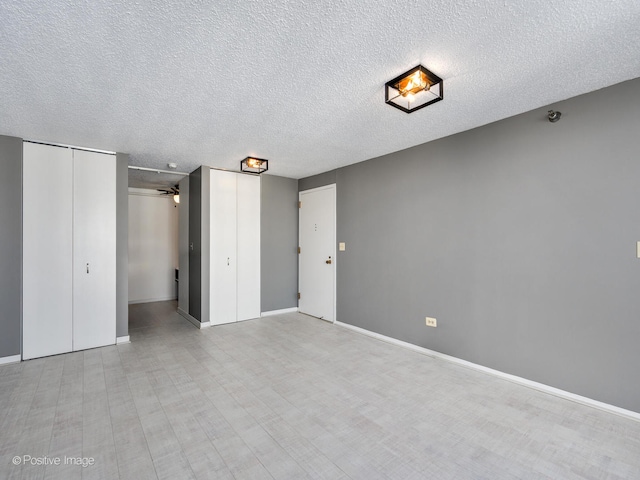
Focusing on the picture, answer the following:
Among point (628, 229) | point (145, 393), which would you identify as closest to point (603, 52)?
point (628, 229)

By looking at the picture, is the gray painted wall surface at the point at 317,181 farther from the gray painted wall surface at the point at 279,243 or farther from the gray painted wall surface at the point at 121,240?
the gray painted wall surface at the point at 121,240

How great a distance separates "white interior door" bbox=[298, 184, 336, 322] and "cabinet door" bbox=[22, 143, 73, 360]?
3318 mm

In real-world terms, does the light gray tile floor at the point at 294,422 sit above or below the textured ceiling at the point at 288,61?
below

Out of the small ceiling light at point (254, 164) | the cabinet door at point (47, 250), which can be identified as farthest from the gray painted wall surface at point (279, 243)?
the cabinet door at point (47, 250)

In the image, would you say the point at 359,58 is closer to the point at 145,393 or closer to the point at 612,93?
the point at 612,93

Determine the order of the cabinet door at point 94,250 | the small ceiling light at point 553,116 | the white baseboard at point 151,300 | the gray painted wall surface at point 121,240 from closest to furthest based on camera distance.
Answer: the small ceiling light at point 553,116, the cabinet door at point 94,250, the gray painted wall surface at point 121,240, the white baseboard at point 151,300

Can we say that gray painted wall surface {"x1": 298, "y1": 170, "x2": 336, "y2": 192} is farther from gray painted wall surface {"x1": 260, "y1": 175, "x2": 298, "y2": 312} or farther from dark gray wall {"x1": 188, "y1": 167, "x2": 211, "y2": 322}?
dark gray wall {"x1": 188, "y1": 167, "x2": 211, "y2": 322}

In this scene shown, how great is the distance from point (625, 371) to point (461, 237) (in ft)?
5.33

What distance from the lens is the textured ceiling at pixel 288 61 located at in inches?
61.9

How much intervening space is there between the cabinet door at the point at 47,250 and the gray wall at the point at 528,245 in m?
3.91

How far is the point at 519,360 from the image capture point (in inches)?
111

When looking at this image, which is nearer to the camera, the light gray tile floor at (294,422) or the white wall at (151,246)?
the light gray tile floor at (294,422)

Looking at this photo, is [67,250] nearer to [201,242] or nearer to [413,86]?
[201,242]

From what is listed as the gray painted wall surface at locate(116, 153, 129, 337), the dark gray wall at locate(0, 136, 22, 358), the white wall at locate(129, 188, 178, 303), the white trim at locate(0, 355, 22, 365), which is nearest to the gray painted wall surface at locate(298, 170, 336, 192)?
the gray painted wall surface at locate(116, 153, 129, 337)
